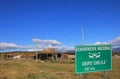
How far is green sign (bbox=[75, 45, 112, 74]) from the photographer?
32.1 feet

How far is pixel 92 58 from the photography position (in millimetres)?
10234

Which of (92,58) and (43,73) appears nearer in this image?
(92,58)

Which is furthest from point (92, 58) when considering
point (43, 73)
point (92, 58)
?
point (43, 73)

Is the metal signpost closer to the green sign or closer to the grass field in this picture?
the green sign

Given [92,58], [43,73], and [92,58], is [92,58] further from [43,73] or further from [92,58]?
[43,73]

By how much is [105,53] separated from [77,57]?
5.07 ft

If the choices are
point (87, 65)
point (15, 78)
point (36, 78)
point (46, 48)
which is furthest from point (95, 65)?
point (46, 48)

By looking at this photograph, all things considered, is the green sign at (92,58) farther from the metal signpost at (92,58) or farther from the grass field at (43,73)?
the grass field at (43,73)

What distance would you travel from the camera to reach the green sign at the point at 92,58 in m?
9.78

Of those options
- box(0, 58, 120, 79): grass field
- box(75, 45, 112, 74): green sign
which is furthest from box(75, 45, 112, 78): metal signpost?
box(0, 58, 120, 79): grass field

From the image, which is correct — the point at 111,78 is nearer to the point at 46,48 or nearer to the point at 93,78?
the point at 93,78

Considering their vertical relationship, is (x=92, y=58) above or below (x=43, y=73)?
above

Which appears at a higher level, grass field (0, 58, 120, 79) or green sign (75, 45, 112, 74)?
green sign (75, 45, 112, 74)

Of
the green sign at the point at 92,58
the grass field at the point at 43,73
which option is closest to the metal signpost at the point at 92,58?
→ the green sign at the point at 92,58
